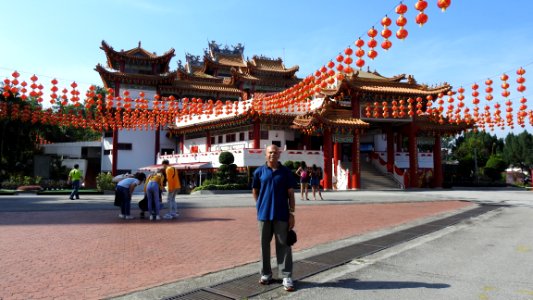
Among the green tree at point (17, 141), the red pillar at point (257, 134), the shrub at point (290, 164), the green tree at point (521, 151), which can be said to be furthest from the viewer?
the green tree at point (521, 151)

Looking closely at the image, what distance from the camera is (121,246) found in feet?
21.8

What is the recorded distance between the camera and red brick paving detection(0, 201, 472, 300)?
4551 mm

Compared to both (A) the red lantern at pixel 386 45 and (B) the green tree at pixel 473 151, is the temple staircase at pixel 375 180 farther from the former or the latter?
(A) the red lantern at pixel 386 45

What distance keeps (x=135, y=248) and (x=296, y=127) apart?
77.9 feet

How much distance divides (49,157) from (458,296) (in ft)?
120

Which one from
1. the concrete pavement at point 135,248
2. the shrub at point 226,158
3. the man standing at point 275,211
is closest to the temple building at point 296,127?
the shrub at point 226,158

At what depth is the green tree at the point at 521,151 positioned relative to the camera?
60.0 m

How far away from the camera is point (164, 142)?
3981 centimetres

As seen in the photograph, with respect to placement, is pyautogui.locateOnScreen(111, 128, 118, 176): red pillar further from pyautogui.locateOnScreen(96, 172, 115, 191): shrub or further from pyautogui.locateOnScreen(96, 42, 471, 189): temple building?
pyautogui.locateOnScreen(96, 172, 115, 191): shrub

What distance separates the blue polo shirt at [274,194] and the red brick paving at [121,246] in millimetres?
1383

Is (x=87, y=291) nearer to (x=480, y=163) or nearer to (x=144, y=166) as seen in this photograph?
(x=144, y=166)

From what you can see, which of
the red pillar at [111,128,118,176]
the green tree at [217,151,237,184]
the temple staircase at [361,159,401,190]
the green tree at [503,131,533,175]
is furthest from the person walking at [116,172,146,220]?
the green tree at [503,131,533,175]

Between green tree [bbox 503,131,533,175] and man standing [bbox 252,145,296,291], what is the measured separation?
69.0 m

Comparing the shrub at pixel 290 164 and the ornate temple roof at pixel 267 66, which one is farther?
the ornate temple roof at pixel 267 66
